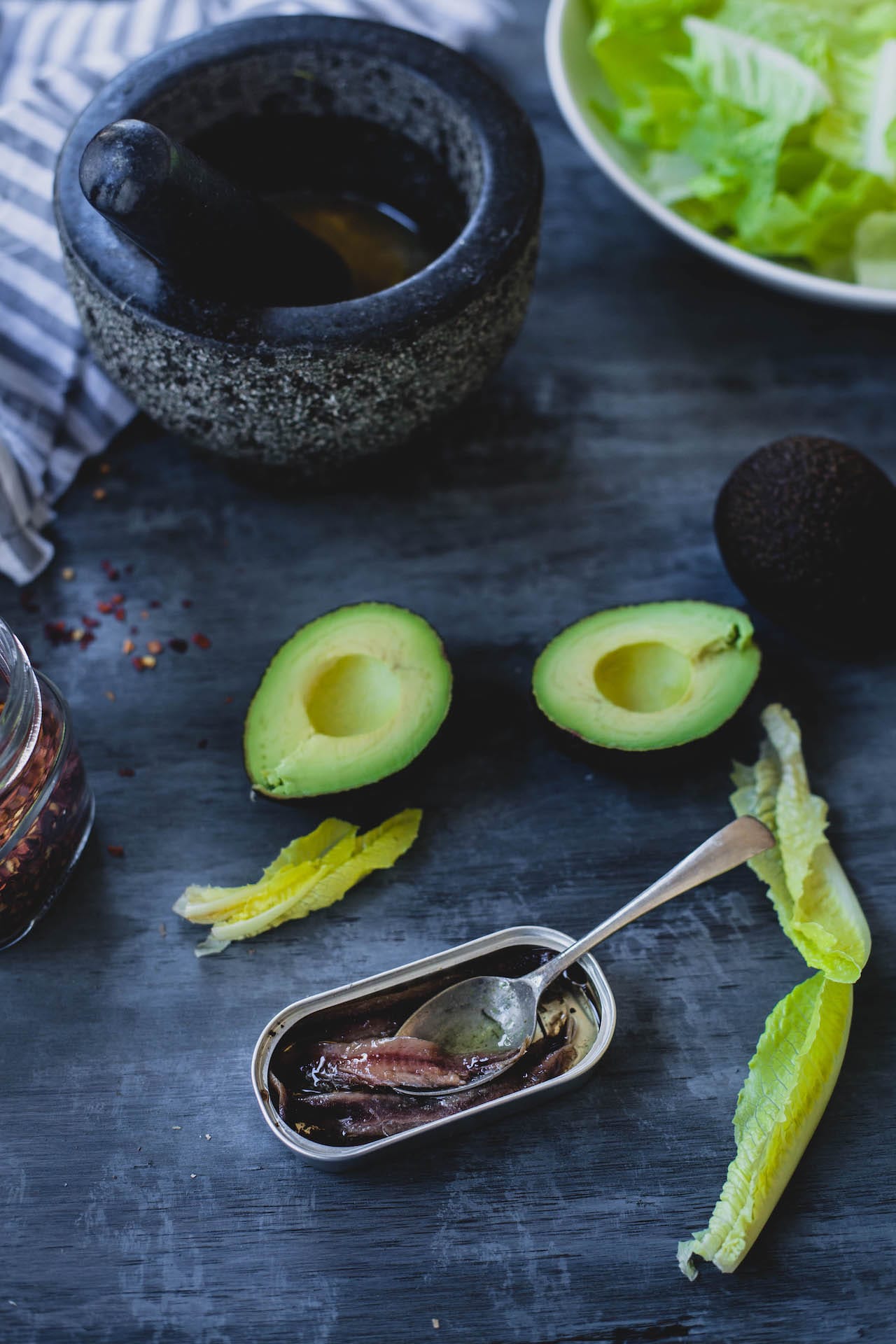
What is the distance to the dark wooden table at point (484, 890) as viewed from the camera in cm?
90

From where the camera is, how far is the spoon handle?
99 cm

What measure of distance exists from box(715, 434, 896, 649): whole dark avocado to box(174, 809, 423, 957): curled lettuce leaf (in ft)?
1.44

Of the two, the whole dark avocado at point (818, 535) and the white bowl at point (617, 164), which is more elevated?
the white bowl at point (617, 164)

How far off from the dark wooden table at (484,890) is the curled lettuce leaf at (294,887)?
0.06 feet

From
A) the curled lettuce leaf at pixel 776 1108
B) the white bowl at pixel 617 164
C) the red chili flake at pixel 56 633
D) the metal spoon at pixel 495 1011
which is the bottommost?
the curled lettuce leaf at pixel 776 1108

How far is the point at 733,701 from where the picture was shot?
1.07 meters

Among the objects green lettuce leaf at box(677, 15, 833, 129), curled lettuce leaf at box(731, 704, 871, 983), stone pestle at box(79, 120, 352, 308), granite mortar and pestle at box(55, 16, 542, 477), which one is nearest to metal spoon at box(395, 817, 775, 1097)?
curled lettuce leaf at box(731, 704, 871, 983)

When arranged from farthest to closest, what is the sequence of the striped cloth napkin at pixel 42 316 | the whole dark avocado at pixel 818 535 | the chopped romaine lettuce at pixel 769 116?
the chopped romaine lettuce at pixel 769 116
the striped cloth napkin at pixel 42 316
the whole dark avocado at pixel 818 535

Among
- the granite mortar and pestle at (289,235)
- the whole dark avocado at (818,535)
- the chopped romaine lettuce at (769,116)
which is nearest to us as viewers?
the granite mortar and pestle at (289,235)

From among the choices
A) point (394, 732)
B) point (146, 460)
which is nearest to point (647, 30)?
point (146, 460)

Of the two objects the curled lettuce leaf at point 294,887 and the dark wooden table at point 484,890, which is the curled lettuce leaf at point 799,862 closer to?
the dark wooden table at point 484,890

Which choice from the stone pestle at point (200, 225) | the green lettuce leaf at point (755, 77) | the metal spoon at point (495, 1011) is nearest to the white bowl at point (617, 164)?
the green lettuce leaf at point (755, 77)

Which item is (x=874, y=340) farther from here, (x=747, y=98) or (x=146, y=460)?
(x=146, y=460)

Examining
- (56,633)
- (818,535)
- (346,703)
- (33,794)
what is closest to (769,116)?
(818,535)
